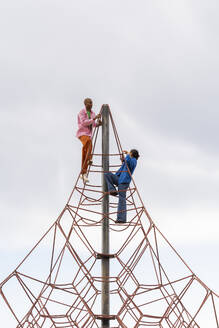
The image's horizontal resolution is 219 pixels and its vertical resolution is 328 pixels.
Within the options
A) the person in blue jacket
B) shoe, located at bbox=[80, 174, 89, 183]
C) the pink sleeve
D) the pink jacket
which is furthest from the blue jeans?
the pink sleeve

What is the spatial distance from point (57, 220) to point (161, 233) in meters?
1.92

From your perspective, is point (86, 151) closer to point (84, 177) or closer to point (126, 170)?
point (84, 177)

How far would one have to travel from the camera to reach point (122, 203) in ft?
35.6

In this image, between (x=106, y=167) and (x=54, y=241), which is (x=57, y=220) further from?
(x=106, y=167)

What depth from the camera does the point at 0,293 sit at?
10062mm

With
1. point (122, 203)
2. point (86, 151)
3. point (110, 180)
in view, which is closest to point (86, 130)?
point (86, 151)

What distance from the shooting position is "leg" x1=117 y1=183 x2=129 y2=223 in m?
10.8

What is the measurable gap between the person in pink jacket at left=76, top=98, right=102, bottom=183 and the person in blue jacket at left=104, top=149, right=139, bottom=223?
480mm

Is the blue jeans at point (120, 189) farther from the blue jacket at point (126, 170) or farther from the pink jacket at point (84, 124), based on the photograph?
the pink jacket at point (84, 124)

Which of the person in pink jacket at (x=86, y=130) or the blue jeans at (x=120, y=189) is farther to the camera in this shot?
the person in pink jacket at (x=86, y=130)

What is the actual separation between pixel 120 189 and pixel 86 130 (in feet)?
4.37

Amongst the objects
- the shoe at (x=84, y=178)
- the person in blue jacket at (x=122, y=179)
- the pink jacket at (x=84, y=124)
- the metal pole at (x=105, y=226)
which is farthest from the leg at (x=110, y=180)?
the pink jacket at (x=84, y=124)

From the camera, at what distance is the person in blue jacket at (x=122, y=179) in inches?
424

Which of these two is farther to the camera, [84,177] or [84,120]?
[84,120]
